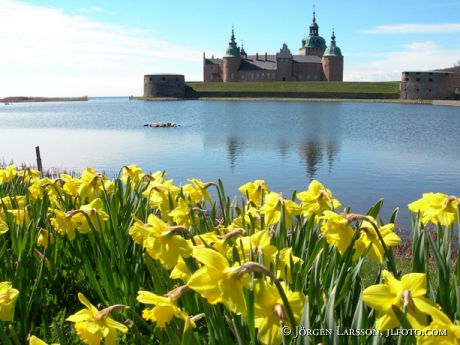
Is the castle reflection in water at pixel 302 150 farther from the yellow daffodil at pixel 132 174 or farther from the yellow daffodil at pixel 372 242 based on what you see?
the yellow daffodil at pixel 372 242

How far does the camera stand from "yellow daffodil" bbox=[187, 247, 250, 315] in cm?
121

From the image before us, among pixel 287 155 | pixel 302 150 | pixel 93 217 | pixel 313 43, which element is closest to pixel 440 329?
pixel 93 217

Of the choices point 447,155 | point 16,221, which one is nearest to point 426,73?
point 447,155

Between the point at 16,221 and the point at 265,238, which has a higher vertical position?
the point at 265,238

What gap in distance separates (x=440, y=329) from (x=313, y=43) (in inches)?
4077

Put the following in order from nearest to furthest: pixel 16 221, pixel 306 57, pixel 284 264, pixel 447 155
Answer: pixel 284 264 < pixel 16 221 < pixel 447 155 < pixel 306 57

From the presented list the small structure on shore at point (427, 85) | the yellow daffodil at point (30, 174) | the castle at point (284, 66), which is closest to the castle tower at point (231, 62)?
the castle at point (284, 66)

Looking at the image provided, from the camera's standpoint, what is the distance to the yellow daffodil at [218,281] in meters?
1.21

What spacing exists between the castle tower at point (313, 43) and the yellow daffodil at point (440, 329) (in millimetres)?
102494

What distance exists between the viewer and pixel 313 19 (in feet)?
324

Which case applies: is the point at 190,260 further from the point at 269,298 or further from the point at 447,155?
the point at 447,155

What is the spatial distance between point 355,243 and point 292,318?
726mm

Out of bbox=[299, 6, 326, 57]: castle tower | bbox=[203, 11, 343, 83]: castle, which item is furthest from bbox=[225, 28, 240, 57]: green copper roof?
bbox=[299, 6, 326, 57]: castle tower

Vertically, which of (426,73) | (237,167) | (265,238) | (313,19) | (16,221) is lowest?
(237,167)
